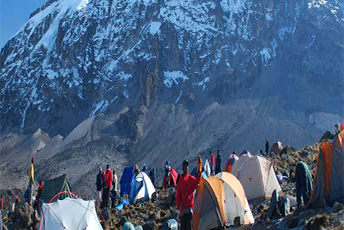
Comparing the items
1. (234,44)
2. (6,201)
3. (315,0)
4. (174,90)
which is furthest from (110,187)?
(315,0)

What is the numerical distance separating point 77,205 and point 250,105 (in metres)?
126

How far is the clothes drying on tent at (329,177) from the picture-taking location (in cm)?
1316

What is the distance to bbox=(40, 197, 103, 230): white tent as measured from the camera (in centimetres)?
1639

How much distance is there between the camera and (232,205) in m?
14.9

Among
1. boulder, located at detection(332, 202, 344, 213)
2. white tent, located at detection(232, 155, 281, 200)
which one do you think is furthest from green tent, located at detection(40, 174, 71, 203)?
boulder, located at detection(332, 202, 344, 213)

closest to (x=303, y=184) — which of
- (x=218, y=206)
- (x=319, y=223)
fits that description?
(x=218, y=206)

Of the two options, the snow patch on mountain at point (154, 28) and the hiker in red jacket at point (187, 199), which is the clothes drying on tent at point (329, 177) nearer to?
the hiker in red jacket at point (187, 199)

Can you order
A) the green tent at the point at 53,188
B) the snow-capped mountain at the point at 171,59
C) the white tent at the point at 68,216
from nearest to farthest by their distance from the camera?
the white tent at the point at 68,216 < the green tent at the point at 53,188 < the snow-capped mountain at the point at 171,59

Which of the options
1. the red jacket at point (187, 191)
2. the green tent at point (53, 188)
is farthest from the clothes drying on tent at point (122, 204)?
the red jacket at point (187, 191)

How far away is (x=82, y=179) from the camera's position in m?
105

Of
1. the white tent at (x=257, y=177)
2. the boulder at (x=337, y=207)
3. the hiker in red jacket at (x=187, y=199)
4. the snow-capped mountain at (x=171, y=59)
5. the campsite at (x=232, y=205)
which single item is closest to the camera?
the boulder at (x=337, y=207)

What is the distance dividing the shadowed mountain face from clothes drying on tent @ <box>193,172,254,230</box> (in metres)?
99.4

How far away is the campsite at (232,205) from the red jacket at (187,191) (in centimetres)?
70

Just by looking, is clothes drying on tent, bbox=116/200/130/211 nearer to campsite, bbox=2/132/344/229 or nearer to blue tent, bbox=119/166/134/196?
campsite, bbox=2/132/344/229
